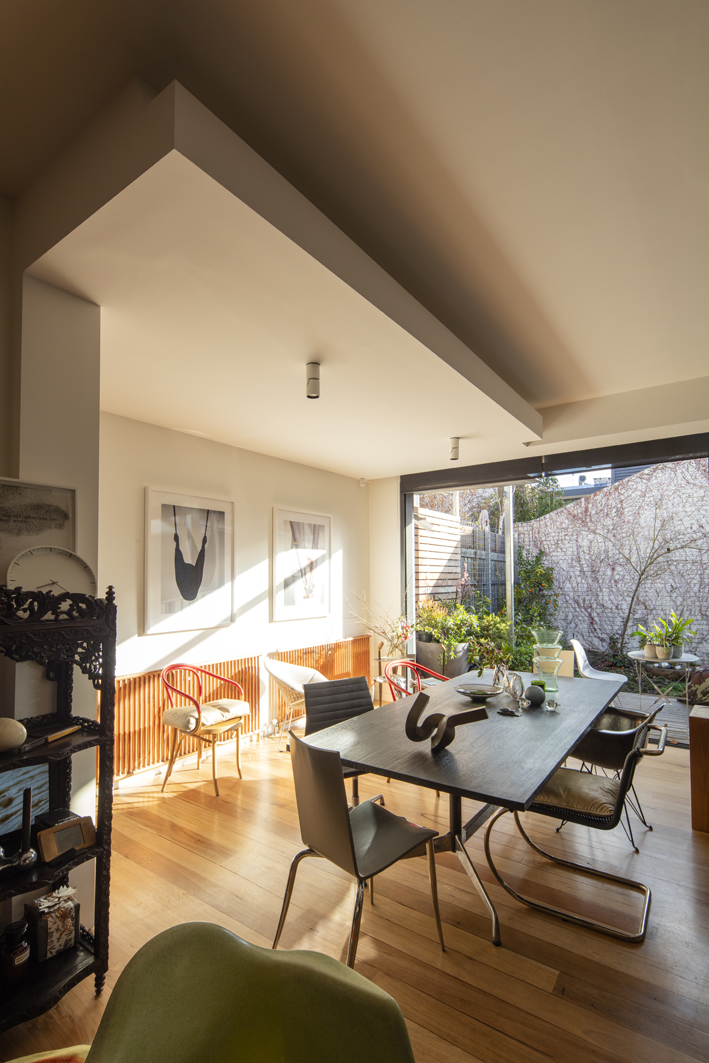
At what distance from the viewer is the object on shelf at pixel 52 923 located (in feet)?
5.97

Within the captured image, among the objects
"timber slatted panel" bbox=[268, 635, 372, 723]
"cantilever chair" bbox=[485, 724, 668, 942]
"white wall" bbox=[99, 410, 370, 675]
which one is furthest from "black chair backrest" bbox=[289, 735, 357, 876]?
"timber slatted panel" bbox=[268, 635, 372, 723]

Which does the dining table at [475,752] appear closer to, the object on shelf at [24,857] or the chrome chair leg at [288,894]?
the chrome chair leg at [288,894]

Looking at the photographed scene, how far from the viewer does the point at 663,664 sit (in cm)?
454

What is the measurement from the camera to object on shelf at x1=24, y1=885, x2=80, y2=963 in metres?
1.82

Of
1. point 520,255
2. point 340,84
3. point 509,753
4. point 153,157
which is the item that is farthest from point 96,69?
point 509,753

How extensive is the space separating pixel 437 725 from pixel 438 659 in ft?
11.3

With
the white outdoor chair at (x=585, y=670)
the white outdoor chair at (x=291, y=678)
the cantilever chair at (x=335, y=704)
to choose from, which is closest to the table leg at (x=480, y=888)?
the cantilever chair at (x=335, y=704)

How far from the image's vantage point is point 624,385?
420cm

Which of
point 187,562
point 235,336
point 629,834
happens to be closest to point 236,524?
point 187,562

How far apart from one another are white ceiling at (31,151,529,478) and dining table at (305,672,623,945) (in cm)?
Answer: 183

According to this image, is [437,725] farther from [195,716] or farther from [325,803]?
[195,716]

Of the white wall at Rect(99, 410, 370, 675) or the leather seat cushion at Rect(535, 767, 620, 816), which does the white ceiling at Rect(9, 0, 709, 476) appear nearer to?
the white wall at Rect(99, 410, 370, 675)

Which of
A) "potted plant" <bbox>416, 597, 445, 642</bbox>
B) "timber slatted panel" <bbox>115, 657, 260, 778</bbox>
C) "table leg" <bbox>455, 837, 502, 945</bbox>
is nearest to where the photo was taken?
"table leg" <bbox>455, 837, 502, 945</bbox>

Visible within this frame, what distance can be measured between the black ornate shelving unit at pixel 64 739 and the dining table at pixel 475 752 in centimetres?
92
